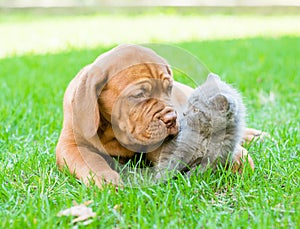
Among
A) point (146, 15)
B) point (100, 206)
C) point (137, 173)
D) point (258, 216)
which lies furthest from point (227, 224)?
point (146, 15)

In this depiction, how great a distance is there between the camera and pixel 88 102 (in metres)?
3.43

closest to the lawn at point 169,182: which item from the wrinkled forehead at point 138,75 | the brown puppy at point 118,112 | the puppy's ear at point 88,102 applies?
the brown puppy at point 118,112

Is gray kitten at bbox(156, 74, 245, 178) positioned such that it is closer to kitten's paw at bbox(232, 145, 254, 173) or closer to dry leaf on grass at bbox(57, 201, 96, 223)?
kitten's paw at bbox(232, 145, 254, 173)

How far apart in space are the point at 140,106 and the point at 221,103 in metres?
0.54

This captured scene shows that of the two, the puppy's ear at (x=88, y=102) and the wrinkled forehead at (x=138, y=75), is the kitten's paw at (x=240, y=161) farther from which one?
the puppy's ear at (x=88, y=102)

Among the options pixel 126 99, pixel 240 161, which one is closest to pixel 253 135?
pixel 240 161

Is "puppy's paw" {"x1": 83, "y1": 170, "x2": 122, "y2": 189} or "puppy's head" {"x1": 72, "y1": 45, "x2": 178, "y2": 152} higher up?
"puppy's head" {"x1": 72, "y1": 45, "x2": 178, "y2": 152}

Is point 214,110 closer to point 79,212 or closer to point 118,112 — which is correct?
point 118,112

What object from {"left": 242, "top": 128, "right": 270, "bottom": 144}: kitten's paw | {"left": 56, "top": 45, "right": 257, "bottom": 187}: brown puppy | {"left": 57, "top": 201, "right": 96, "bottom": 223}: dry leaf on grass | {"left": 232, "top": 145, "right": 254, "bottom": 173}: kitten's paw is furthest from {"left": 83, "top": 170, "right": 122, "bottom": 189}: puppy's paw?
{"left": 242, "top": 128, "right": 270, "bottom": 144}: kitten's paw

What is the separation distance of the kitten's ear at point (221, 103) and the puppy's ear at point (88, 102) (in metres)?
0.77

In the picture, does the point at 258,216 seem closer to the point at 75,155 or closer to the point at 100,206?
the point at 100,206

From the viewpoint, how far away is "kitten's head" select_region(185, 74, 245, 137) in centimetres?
309

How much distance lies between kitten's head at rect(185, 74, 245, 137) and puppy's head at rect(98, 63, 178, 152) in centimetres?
14

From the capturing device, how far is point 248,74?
720 cm
